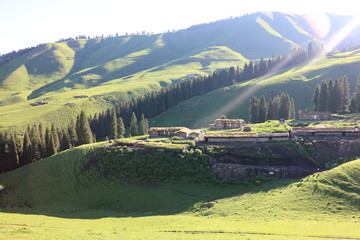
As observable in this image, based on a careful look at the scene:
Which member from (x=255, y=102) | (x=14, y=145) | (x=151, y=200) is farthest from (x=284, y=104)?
(x=14, y=145)

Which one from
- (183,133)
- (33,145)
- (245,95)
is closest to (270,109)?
(245,95)

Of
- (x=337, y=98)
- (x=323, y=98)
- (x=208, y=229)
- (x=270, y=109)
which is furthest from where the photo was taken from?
(x=270, y=109)

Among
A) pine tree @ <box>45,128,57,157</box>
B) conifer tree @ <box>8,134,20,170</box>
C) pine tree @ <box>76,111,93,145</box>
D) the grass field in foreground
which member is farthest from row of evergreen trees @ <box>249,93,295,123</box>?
conifer tree @ <box>8,134,20,170</box>

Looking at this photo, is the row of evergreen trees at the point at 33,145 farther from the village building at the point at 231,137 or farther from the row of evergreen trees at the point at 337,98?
the row of evergreen trees at the point at 337,98

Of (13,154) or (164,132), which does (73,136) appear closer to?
(13,154)

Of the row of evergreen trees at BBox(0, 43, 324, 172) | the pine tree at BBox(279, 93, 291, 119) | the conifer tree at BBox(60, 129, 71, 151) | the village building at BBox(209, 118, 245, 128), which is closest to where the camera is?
the row of evergreen trees at BBox(0, 43, 324, 172)

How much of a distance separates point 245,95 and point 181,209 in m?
117

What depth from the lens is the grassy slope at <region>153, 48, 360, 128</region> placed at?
5586 inches

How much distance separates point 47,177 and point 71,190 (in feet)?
39.7

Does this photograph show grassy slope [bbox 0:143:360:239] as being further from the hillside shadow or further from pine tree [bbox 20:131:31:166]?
pine tree [bbox 20:131:31:166]

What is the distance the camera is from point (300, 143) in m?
62.5

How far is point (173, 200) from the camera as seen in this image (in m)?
51.0

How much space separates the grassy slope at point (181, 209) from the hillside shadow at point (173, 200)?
181 mm

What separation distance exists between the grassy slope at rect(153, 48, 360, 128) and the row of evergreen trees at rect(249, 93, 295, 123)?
74.5ft
